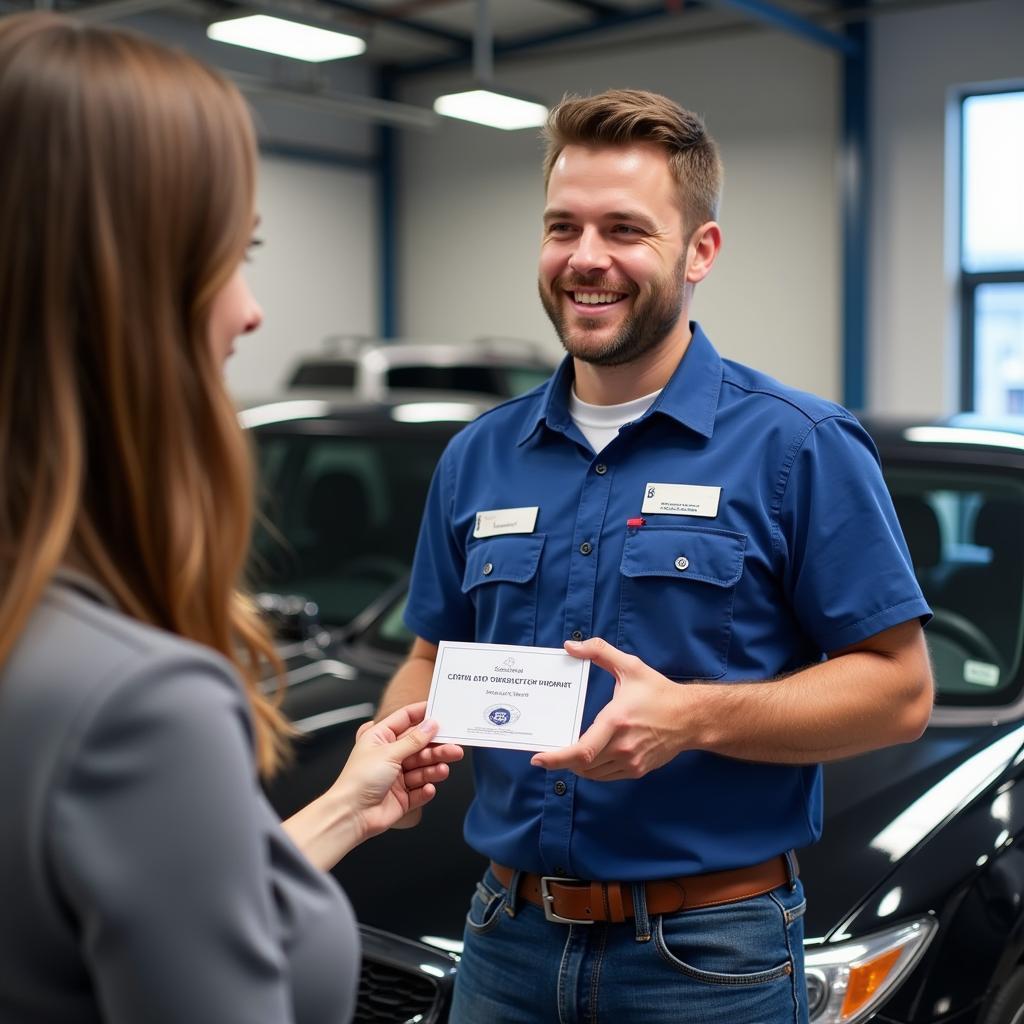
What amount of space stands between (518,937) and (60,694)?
1104 millimetres

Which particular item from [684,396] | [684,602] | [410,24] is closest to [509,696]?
[684,602]

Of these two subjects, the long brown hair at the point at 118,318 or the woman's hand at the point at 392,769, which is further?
the woman's hand at the point at 392,769

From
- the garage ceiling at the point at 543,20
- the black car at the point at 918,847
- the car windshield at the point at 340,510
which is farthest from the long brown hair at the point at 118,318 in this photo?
the garage ceiling at the point at 543,20

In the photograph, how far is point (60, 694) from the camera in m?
0.82

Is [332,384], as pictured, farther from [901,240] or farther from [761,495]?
[761,495]

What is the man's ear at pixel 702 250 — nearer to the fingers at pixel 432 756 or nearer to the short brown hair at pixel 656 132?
the short brown hair at pixel 656 132

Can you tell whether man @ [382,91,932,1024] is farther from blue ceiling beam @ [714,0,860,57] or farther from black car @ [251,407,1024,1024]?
blue ceiling beam @ [714,0,860,57]

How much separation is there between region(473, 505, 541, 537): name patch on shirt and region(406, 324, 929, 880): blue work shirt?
0.05ft

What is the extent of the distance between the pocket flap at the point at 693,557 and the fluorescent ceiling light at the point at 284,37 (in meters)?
6.18

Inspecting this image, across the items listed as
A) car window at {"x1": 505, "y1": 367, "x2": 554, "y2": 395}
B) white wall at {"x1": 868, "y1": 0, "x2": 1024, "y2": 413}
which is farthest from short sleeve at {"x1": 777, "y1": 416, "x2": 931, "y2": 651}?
white wall at {"x1": 868, "y1": 0, "x2": 1024, "y2": 413}

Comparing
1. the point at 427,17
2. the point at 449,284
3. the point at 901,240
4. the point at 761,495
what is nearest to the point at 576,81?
the point at 427,17

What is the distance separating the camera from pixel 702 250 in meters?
2.02

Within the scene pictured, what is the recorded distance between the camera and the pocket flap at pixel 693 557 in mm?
1734

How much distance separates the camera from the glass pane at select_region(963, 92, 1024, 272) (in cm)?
1054
